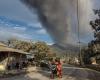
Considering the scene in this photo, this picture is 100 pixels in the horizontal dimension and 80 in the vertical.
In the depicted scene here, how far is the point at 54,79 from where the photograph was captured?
27094mm

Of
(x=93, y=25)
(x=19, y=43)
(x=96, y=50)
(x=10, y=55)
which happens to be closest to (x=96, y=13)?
(x=93, y=25)

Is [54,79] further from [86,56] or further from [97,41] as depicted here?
[86,56]

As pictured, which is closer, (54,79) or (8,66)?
(54,79)

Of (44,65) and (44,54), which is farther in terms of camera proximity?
(44,54)

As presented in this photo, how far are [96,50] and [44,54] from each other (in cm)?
2462

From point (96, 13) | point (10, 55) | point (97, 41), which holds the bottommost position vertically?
point (10, 55)

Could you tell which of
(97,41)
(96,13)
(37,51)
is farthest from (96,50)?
(37,51)

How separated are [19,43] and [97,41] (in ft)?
109

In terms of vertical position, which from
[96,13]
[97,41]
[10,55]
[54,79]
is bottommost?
[54,79]

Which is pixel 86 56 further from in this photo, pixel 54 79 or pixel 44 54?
pixel 54 79

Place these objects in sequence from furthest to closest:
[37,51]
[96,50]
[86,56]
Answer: [86,56], [37,51], [96,50]

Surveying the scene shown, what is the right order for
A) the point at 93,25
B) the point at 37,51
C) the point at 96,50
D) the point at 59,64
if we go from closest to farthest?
the point at 59,64
the point at 93,25
the point at 96,50
the point at 37,51

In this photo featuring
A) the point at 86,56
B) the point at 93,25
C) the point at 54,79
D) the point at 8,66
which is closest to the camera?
the point at 54,79

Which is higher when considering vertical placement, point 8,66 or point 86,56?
point 86,56
